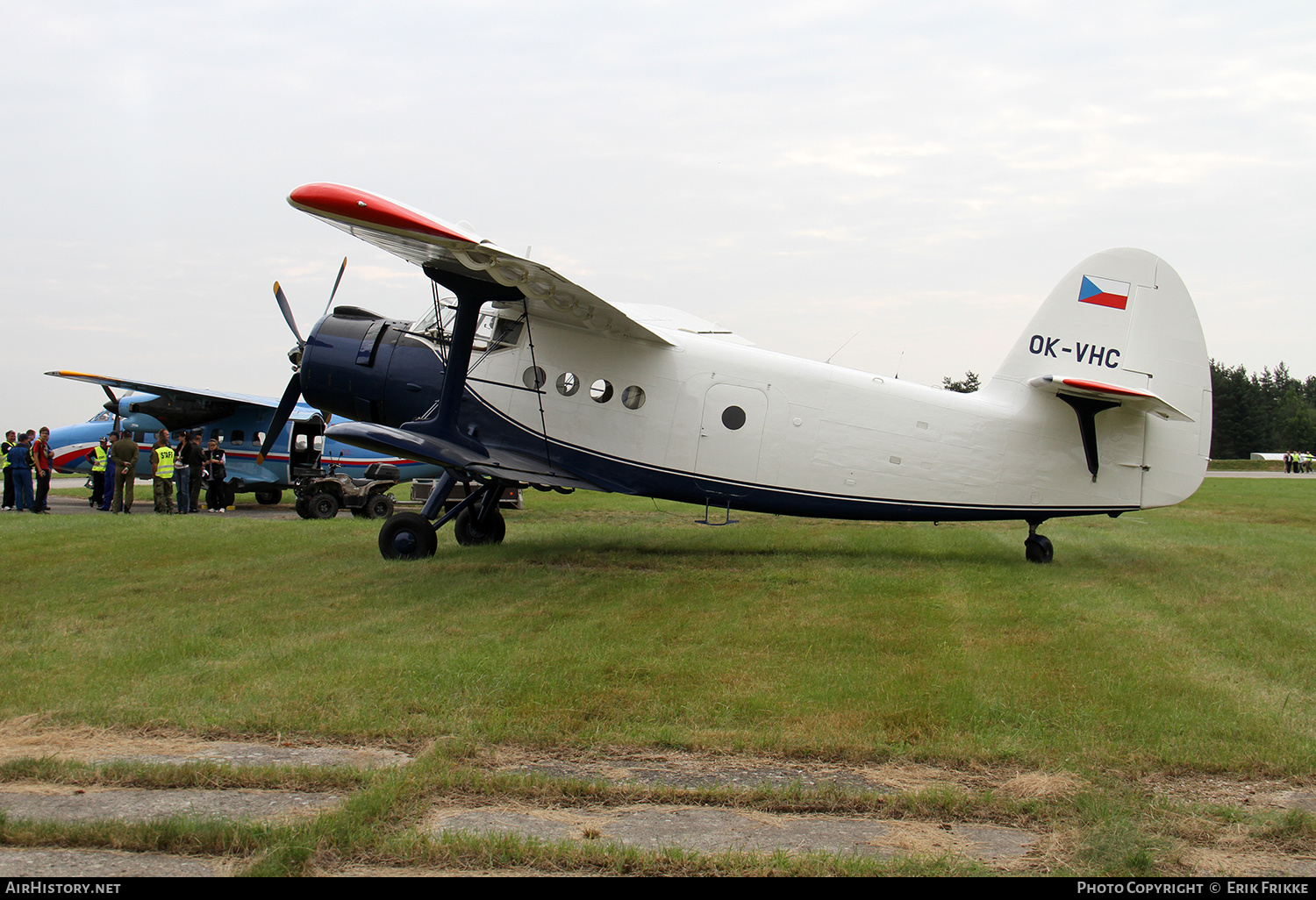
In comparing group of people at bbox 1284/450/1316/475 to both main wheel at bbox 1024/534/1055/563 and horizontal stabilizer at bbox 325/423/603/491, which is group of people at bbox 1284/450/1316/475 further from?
horizontal stabilizer at bbox 325/423/603/491

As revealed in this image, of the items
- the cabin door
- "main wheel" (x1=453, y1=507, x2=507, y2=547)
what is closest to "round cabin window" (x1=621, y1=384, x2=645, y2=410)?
the cabin door

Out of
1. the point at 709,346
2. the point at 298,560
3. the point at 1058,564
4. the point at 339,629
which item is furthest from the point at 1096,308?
the point at 298,560

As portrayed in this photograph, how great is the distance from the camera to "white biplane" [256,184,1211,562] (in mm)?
11062

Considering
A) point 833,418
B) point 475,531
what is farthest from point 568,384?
point 833,418

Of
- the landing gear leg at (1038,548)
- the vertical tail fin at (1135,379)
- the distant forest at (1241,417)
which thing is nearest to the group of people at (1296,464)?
the distant forest at (1241,417)

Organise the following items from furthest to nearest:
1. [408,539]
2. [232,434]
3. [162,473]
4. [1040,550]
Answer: [232,434] < [162,473] < [1040,550] < [408,539]

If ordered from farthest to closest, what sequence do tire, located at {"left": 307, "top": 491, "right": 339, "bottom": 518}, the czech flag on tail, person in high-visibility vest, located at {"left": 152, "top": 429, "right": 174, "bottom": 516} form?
person in high-visibility vest, located at {"left": 152, "top": 429, "right": 174, "bottom": 516}
tire, located at {"left": 307, "top": 491, "right": 339, "bottom": 518}
the czech flag on tail

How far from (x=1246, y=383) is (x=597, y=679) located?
371ft

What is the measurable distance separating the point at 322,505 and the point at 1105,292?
15.5 metres

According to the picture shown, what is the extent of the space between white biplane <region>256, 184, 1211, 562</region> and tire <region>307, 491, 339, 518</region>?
861 centimetres

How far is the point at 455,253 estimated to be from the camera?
8.66 metres

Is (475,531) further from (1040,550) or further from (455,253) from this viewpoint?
(1040,550)
